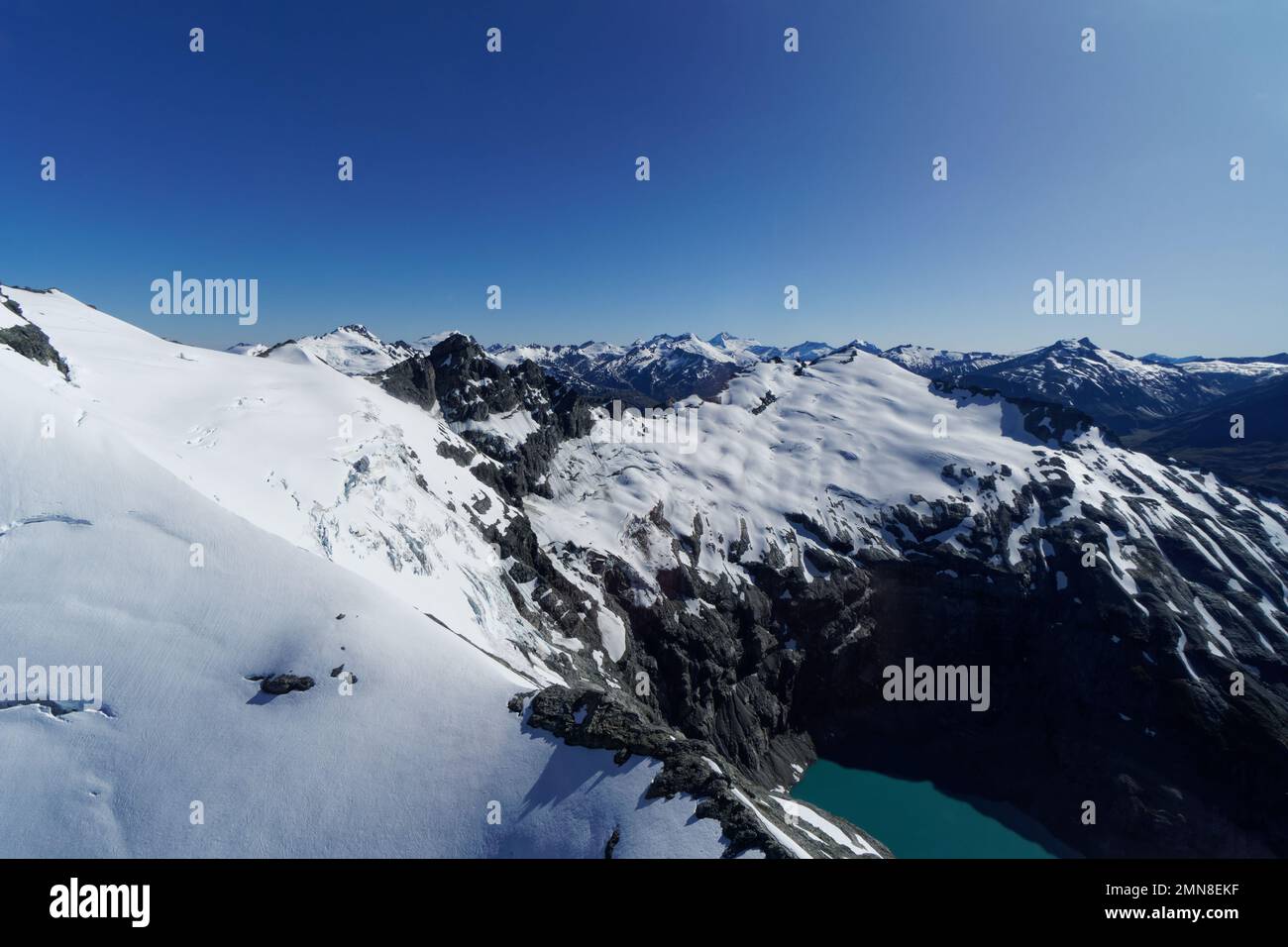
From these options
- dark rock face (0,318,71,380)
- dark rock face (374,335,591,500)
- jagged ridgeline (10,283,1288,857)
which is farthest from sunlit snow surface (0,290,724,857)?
dark rock face (374,335,591,500)

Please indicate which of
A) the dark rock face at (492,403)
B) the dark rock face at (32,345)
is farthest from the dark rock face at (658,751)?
the dark rock face at (492,403)

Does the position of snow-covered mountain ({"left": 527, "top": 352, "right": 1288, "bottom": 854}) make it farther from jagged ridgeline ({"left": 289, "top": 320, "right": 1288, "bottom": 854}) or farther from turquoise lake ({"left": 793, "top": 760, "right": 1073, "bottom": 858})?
turquoise lake ({"left": 793, "top": 760, "right": 1073, "bottom": 858})

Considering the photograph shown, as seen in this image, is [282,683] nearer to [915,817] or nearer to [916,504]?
[915,817]

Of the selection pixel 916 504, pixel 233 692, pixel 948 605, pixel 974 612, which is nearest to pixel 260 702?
pixel 233 692

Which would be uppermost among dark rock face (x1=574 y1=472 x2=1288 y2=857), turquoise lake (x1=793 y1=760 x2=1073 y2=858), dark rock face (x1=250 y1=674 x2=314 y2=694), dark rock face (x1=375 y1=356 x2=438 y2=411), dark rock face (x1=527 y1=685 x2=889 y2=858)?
dark rock face (x1=375 y1=356 x2=438 y2=411)

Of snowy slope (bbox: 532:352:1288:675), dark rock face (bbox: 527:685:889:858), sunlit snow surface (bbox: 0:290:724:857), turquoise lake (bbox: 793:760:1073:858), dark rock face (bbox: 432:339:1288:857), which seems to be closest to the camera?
dark rock face (bbox: 527:685:889:858)
